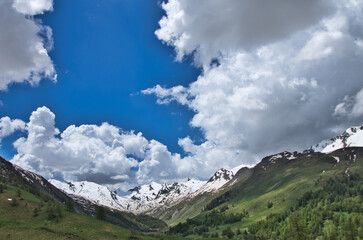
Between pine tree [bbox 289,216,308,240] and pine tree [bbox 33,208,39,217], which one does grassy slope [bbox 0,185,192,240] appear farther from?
pine tree [bbox 289,216,308,240]

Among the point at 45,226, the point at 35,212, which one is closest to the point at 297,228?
the point at 45,226

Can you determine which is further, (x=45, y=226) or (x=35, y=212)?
(x=35, y=212)

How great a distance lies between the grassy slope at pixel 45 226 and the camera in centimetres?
6926

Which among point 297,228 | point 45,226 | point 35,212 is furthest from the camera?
point 35,212

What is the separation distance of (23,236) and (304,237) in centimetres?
11170

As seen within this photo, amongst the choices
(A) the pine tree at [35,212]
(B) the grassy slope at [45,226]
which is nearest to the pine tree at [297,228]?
(B) the grassy slope at [45,226]

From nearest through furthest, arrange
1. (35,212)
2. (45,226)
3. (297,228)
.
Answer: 1. (45,226)
2. (297,228)
3. (35,212)

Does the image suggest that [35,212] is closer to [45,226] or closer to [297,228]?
[45,226]

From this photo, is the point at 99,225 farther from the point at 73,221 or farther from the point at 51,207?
the point at 51,207

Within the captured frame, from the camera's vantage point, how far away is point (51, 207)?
124 m

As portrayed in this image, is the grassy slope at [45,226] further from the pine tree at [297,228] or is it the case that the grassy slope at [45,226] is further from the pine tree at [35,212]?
the pine tree at [297,228]

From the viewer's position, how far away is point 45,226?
3103 inches

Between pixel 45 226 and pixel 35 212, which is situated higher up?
pixel 35 212

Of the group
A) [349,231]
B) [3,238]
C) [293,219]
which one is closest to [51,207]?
[3,238]
